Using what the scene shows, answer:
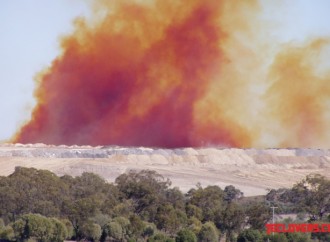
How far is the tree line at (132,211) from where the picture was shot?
217 feet

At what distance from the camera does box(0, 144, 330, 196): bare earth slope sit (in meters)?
124

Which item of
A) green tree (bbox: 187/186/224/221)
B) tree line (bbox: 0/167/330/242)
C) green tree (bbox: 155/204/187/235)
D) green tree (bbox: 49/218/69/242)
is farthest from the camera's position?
green tree (bbox: 187/186/224/221)

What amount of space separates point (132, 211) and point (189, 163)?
59865 millimetres

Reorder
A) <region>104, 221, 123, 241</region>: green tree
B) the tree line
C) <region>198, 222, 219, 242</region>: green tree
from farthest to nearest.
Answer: <region>104, 221, 123, 241</region>: green tree
<region>198, 222, 219, 242</region>: green tree
the tree line

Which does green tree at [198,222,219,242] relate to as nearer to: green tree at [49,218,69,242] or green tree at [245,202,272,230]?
green tree at [245,202,272,230]

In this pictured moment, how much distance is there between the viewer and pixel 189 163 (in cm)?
14212

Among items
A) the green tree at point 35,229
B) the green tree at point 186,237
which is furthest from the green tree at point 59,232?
the green tree at point 186,237

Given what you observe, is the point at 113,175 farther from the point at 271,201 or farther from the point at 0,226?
the point at 0,226

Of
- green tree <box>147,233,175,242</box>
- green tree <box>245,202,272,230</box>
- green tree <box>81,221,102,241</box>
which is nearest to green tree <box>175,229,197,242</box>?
green tree <box>147,233,175,242</box>

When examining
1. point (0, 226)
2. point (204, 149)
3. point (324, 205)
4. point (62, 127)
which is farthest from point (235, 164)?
point (0, 226)

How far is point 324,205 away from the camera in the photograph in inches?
3295

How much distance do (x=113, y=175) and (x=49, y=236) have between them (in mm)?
59020

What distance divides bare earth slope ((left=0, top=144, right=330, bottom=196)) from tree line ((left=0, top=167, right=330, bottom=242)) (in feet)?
77.6

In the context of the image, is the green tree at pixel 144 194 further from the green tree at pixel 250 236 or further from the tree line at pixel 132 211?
the green tree at pixel 250 236
